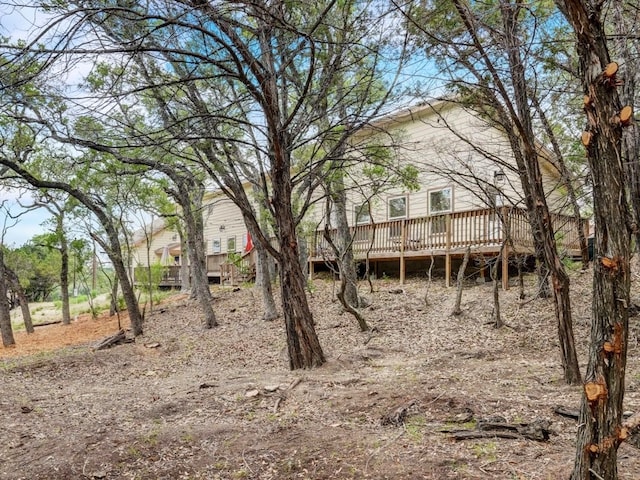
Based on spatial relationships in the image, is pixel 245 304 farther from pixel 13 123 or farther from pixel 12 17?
pixel 12 17

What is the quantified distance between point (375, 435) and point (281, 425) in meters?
0.98

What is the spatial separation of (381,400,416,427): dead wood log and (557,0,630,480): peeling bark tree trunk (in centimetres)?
199

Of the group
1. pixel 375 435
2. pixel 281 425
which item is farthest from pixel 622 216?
pixel 281 425

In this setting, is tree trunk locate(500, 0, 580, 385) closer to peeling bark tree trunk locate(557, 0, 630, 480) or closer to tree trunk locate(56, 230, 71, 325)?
peeling bark tree trunk locate(557, 0, 630, 480)

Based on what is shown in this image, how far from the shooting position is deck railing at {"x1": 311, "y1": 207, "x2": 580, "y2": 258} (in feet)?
36.7

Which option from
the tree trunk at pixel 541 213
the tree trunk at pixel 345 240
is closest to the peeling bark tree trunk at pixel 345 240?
the tree trunk at pixel 345 240

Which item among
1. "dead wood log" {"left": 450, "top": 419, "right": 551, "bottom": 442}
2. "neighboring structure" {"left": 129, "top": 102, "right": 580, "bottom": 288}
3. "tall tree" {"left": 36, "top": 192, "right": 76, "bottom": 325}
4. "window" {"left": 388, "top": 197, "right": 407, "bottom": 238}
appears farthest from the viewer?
"window" {"left": 388, "top": 197, "right": 407, "bottom": 238}

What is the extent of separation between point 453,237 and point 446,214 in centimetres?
67

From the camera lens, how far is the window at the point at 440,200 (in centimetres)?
1403

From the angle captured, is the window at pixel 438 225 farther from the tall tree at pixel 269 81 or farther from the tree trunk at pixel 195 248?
the tree trunk at pixel 195 248

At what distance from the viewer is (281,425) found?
430cm

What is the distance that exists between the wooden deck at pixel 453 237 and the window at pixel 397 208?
1.60 m

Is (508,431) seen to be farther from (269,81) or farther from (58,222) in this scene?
(58,222)

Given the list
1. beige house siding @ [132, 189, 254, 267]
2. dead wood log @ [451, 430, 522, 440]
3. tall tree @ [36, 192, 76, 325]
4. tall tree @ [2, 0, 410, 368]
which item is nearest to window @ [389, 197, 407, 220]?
tall tree @ [2, 0, 410, 368]
